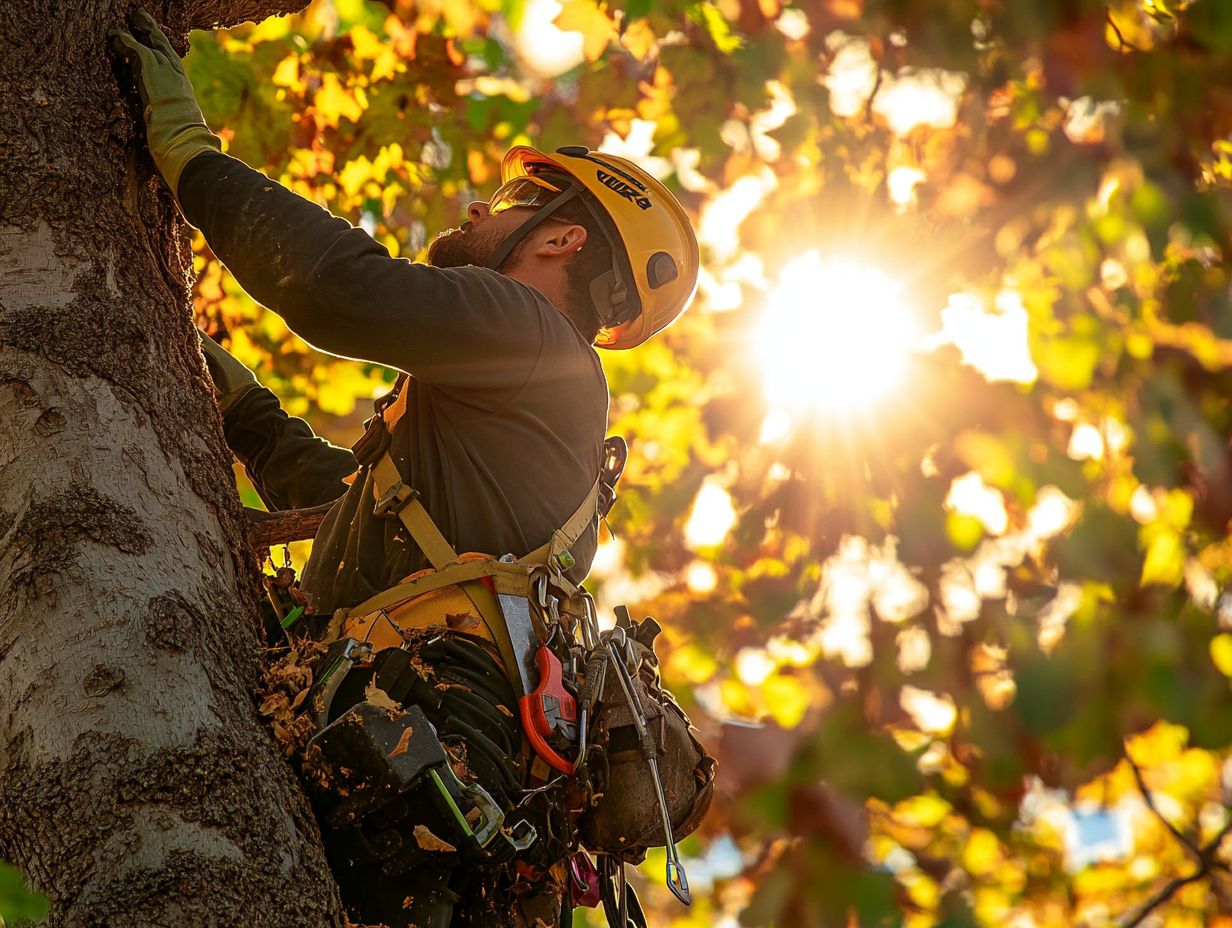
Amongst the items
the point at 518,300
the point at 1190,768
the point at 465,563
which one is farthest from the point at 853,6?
the point at 1190,768

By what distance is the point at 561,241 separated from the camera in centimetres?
319

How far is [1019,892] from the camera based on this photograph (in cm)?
647

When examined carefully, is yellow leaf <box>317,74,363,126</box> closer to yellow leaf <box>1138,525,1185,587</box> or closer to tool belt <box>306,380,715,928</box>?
tool belt <box>306,380,715,928</box>

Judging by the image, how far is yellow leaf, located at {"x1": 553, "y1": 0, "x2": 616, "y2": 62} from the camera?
5.40 meters

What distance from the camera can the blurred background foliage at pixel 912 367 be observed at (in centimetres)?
425

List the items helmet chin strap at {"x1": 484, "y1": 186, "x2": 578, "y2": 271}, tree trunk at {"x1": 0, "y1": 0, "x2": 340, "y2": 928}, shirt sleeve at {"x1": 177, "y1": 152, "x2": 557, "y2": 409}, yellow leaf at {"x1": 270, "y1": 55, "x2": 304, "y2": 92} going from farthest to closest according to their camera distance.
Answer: yellow leaf at {"x1": 270, "y1": 55, "x2": 304, "y2": 92}
helmet chin strap at {"x1": 484, "y1": 186, "x2": 578, "y2": 271}
shirt sleeve at {"x1": 177, "y1": 152, "x2": 557, "y2": 409}
tree trunk at {"x1": 0, "y1": 0, "x2": 340, "y2": 928}

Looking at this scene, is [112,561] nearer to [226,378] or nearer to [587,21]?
[226,378]

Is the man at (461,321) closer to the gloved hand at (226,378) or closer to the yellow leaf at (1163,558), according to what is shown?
the gloved hand at (226,378)

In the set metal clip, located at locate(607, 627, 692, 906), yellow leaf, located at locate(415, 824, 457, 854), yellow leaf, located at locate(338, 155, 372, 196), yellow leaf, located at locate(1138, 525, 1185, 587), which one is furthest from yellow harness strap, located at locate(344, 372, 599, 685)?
yellow leaf, located at locate(338, 155, 372, 196)

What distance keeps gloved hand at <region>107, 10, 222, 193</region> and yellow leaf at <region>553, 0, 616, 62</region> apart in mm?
3252

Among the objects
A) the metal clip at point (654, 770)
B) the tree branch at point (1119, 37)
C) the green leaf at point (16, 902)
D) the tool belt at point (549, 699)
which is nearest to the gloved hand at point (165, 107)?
the tool belt at point (549, 699)

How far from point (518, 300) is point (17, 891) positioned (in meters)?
1.65

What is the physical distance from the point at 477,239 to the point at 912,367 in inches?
124

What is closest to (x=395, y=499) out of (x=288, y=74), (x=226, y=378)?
(x=226, y=378)
